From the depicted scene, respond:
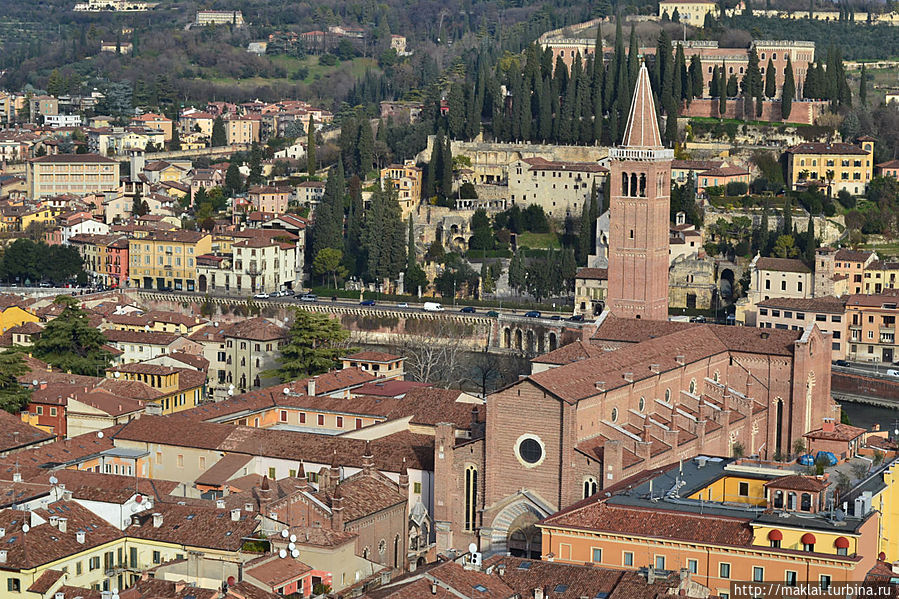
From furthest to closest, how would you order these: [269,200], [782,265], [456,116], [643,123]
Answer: [456,116] → [269,200] → [782,265] → [643,123]

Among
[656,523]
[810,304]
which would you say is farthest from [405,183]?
[656,523]

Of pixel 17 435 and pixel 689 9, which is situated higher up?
pixel 689 9

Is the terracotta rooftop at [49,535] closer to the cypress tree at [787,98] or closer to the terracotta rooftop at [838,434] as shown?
A: the terracotta rooftop at [838,434]

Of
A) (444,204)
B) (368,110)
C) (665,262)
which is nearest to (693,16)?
(368,110)

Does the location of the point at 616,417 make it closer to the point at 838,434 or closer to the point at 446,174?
the point at 838,434

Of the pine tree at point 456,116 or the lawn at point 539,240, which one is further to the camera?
the pine tree at point 456,116

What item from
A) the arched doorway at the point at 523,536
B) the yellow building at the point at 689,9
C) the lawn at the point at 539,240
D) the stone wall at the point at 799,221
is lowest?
the arched doorway at the point at 523,536

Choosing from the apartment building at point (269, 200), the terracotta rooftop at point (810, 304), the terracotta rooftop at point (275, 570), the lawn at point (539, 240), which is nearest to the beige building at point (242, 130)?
the apartment building at point (269, 200)
